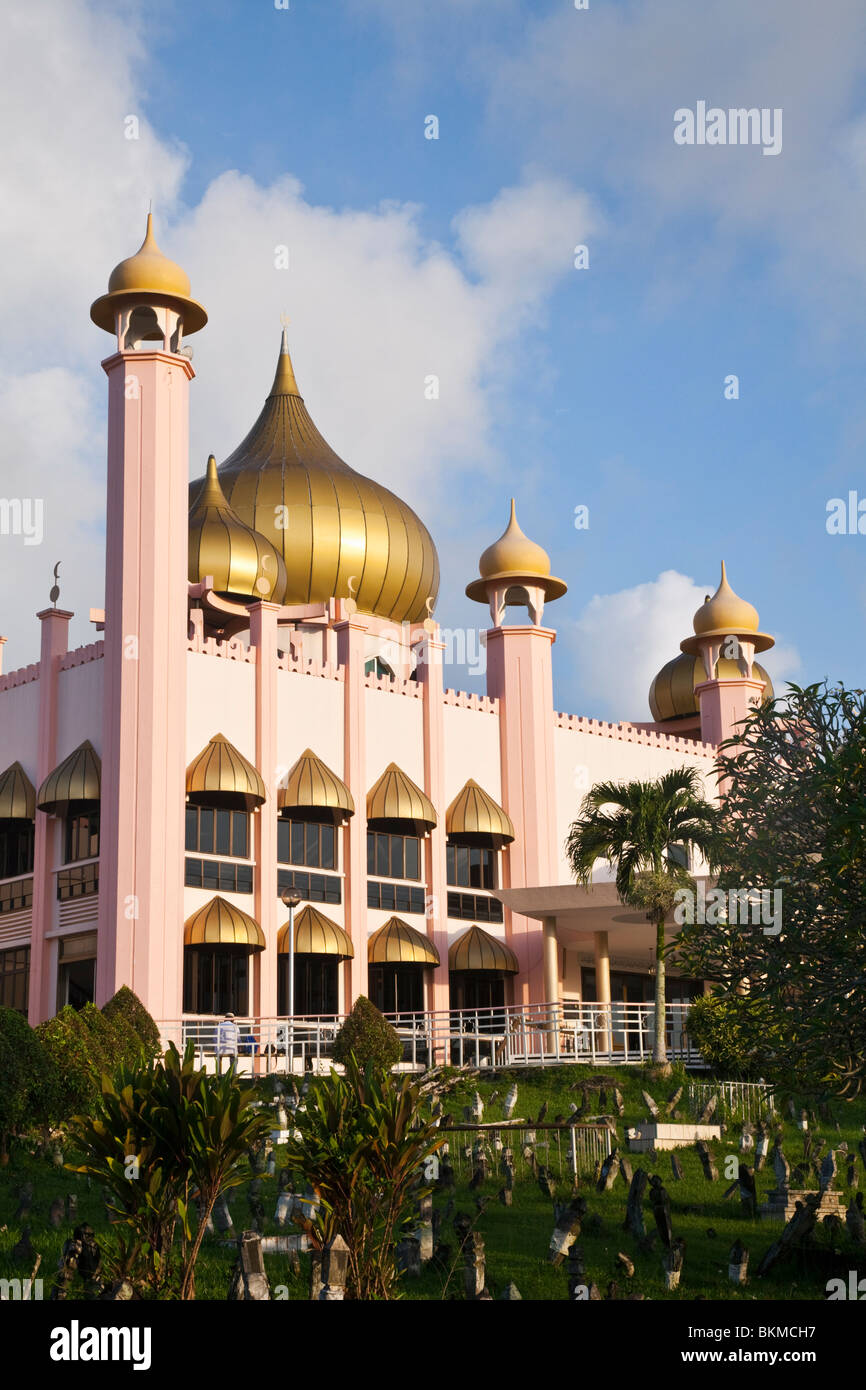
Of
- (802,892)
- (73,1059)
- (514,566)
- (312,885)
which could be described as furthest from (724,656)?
(802,892)

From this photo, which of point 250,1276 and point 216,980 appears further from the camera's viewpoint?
point 216,980

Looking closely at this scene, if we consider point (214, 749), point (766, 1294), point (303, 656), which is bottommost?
point (766, 1294)

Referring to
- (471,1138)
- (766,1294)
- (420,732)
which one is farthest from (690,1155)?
(420,732)

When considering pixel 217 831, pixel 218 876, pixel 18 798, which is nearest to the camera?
pixel 218 876

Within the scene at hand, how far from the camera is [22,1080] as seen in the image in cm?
2116

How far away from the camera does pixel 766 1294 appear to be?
13.7 metres

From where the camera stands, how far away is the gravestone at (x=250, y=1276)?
12.0 meters

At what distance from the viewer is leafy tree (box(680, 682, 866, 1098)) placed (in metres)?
14.2

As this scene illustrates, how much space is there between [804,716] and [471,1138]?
29.6 feet

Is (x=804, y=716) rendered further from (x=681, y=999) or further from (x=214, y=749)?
(x=681, y=999)

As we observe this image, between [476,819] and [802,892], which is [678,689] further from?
[802,892]

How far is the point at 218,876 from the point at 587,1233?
1747 centimetres

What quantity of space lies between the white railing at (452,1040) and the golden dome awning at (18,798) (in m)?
6.03
